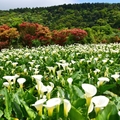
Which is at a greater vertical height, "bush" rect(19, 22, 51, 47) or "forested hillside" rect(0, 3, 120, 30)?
"bush" rect(19, 22, 51, 47)

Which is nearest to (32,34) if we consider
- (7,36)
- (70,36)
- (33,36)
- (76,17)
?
(33,36)

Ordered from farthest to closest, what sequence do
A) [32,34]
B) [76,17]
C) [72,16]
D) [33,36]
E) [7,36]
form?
[76,17]
[72,16]
[32,34]
[33,36]
[7,36]

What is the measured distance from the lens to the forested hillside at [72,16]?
1662 inches

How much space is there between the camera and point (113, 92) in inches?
132

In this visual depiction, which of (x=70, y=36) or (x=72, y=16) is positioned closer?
(x=70, y=36)

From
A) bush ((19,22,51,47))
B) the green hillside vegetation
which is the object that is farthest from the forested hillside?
bush ((19,22,51,47))

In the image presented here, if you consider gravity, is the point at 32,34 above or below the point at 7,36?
below

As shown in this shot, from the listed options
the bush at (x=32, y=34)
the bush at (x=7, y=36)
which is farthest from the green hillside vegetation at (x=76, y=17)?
the bush at (x=7, y=36)

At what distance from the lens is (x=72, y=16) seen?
151 feet

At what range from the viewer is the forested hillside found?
42.2 meters

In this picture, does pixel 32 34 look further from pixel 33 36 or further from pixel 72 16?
pixel 72 16

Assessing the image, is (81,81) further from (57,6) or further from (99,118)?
(57,6)

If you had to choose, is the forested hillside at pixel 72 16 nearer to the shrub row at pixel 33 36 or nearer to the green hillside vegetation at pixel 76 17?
the green hillside vegetation at pixel 76 17

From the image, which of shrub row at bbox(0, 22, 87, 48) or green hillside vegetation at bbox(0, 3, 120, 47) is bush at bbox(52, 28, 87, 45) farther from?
green hillside vegetation at bbox(0, 3, 120, 47)
